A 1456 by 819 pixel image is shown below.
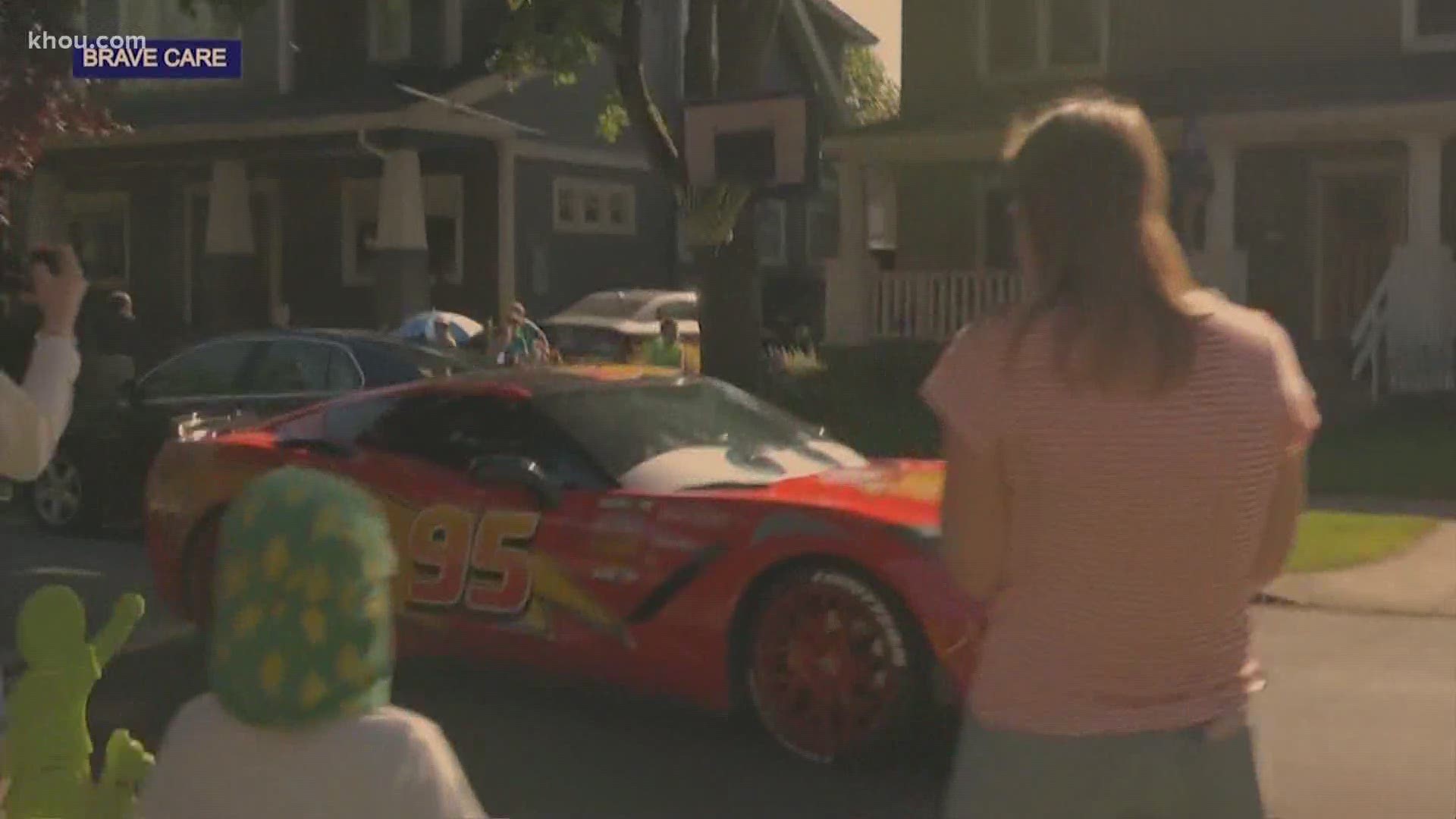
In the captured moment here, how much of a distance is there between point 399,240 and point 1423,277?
1331cm

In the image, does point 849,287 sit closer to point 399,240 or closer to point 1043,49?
point 1043,49

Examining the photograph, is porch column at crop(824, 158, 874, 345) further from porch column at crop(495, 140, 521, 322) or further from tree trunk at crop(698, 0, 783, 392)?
tree trunk at crop(698, 0, 783, 392)

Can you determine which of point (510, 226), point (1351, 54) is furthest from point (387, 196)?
point (1351, 54)

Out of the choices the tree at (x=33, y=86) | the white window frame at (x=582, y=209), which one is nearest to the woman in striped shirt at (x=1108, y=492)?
the tree at (x=33, y=86)

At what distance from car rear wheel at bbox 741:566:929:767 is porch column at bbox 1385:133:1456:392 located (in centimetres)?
1583

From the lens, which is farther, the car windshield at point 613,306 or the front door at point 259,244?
the front door at point 259,244

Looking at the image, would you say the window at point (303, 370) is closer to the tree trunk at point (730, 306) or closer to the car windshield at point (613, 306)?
the tree trunk at point (730, 306)

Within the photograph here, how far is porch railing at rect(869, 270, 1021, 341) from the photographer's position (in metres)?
24.2

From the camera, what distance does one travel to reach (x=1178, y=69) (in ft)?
80.3

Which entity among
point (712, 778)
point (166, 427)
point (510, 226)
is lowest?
point (712, 778)

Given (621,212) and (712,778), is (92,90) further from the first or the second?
(621,212)

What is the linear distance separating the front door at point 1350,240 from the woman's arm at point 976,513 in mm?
21837

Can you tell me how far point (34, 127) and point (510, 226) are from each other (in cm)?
1561

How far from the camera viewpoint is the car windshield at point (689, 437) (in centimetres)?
741
